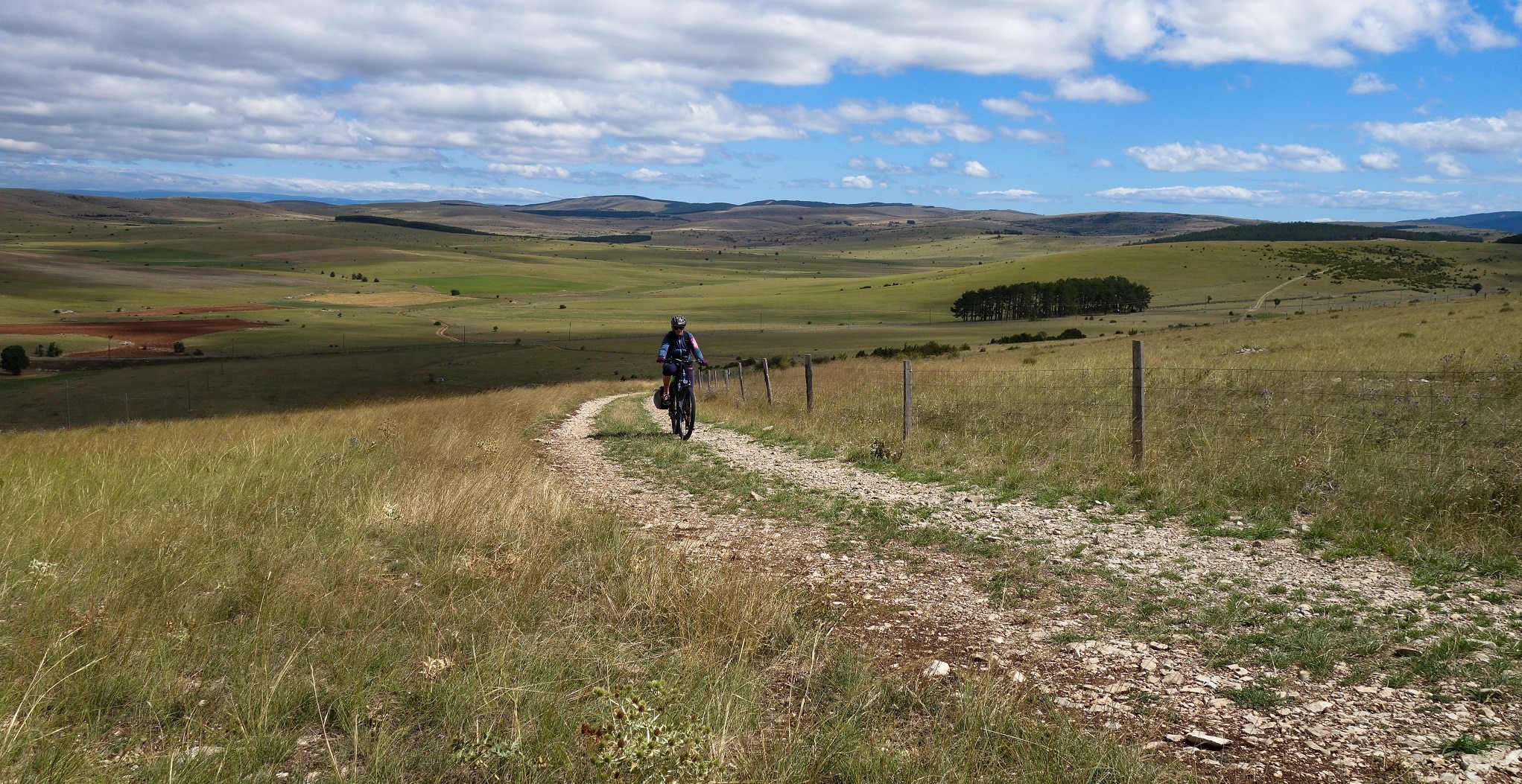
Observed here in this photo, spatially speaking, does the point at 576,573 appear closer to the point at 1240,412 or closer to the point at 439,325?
the point at 1240,412

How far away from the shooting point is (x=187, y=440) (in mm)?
13352

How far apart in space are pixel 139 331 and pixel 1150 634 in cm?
10682

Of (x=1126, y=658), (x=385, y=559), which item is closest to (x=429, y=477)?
(x=385, y=559)

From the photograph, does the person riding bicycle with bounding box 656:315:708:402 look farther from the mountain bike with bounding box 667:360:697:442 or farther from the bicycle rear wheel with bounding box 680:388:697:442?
the bicycle rear wheel with bounding box 680:388:697:442

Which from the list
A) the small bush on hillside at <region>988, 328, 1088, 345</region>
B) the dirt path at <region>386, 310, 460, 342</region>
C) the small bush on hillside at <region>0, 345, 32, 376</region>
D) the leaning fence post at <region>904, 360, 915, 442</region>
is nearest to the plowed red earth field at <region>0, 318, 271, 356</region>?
the small bush on hillside at <region>0, 345, 32, 376</region>

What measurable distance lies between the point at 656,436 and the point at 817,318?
107 metres

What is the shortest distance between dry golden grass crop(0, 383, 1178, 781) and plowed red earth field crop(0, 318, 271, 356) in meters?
81.6

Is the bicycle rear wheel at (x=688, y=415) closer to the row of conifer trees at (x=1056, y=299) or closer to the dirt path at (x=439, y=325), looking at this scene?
the dirt path at (x=439, y=325)

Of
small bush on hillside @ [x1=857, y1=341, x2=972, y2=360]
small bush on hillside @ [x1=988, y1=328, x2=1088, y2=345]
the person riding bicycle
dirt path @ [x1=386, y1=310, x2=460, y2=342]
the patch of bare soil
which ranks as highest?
the patch of bare soil

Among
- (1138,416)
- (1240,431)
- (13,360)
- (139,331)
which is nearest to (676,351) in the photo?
(1138,416)

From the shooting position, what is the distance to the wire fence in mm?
9148

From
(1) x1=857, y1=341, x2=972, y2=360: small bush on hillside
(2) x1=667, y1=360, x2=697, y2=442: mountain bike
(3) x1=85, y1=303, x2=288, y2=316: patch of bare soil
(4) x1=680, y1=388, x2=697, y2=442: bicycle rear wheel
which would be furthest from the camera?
(3) x1=85, y1=303, x2=288, y2=316: patch of bare soil

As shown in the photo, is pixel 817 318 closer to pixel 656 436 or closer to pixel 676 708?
pixel 656 436

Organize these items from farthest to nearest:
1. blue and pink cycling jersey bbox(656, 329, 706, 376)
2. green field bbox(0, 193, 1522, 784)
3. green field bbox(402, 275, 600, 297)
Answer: green field bbox(402, 275, 600, 297) < blue and pink cycling jersey bbox(656, 329, 706, 376) < green field bbox(0, 193, 1522, 784)
